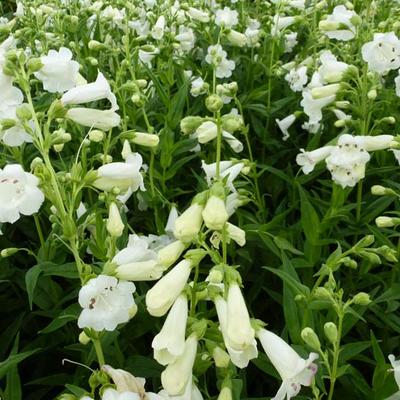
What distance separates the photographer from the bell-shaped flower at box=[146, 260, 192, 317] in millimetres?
1851

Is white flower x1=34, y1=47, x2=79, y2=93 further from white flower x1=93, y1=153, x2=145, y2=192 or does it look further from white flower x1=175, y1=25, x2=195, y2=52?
white flower x1=175, y1=25, x2=195, y2=52

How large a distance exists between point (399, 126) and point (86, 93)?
2784 mm

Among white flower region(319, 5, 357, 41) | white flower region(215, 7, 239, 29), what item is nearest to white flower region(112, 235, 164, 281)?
white flower region(319, 5, 357, 41)

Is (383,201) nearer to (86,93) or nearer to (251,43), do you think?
(86,93)

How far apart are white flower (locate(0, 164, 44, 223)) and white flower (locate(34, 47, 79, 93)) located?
20.6 inches

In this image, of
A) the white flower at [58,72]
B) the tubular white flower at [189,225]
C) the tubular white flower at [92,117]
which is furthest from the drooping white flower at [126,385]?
the white flower at [58,72]

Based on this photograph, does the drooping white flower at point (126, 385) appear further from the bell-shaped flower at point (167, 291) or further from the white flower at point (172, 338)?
the bell-shaped flower at point (167, 291)

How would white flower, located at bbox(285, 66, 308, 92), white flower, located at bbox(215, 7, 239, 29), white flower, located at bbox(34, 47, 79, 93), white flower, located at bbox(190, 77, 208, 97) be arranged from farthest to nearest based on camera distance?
1. white flower, located at bbox(215, 7, 239, 29)
2. white flower, located at bbox(285, 66, 308, 92)
3. white flower, located at bbox(190, 77, 208, 97)
4. white flower, located at bbox(34, 47, 79, 93)

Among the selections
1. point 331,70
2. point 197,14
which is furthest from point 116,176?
point 197,14

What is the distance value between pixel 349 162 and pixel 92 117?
1.64 meters

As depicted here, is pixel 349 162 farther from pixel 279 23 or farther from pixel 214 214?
pixel 279 23

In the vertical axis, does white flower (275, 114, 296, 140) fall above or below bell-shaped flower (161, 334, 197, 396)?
below

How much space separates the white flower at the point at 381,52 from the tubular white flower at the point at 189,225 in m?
2.44

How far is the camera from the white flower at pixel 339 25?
171 inches
